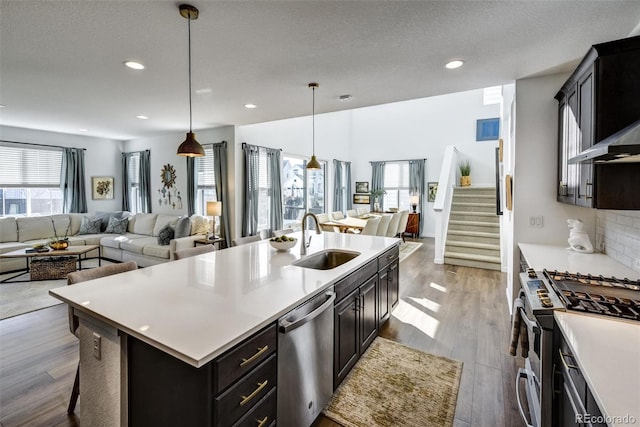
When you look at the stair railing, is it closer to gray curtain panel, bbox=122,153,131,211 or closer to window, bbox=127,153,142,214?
window, bbox=127,153,142,214

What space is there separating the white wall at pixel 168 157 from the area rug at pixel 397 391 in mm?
5000

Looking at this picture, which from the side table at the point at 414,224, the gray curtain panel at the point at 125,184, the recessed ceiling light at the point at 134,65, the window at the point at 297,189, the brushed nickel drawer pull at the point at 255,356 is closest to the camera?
the brushed nickel drawer pull at the point at 255,356

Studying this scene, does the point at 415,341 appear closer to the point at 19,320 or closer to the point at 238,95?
the point at 238,95

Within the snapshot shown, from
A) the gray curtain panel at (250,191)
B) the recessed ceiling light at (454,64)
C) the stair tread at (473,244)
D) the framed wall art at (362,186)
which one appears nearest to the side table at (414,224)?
the framed wall art at (362,186)

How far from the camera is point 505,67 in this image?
2.77 metres

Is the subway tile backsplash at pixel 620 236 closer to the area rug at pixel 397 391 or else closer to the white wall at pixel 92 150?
the area rug at pixel 397 391

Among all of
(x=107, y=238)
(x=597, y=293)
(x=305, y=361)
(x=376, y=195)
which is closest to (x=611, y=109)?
(x=597, y=293)

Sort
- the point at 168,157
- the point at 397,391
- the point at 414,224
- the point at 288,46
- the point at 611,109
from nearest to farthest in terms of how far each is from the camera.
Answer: the point at 611,109 < the point at 397,391 < the point at 288,46 < the point at 168,157 < the point at 414,224

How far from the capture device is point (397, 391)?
2139 millimetres

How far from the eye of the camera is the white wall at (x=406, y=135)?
27.1ft

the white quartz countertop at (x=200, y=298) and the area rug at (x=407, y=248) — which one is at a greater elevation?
the white quartz countertop at (x=200, y=298)

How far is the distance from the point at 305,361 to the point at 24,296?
4521 mm

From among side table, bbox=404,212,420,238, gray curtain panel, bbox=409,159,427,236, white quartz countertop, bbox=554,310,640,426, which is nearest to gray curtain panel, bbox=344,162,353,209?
gray curtain panel, bbox=409,159,427,236

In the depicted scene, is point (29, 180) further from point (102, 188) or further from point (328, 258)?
point (328, 258)
